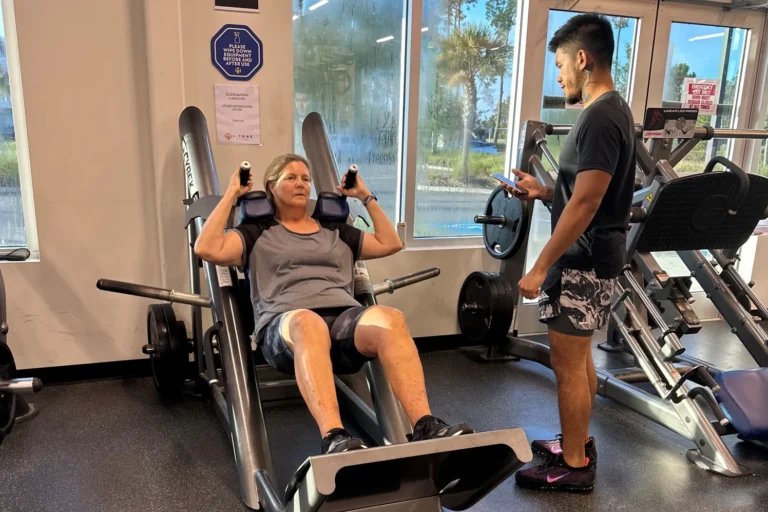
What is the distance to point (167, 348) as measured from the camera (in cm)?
251

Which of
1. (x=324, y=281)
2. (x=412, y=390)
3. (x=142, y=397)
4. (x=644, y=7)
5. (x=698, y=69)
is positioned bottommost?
(x=142, y=397)

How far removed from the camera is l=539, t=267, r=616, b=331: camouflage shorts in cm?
192

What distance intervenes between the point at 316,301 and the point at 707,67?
11.5 feet

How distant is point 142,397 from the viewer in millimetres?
2729

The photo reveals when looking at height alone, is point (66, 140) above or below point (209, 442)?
above

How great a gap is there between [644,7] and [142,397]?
3683 millimetres

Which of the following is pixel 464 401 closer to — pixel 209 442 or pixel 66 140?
pixel 209 442

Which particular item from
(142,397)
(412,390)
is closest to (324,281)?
(412,390)

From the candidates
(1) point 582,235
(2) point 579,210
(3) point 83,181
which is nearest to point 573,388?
(1) point 582,235

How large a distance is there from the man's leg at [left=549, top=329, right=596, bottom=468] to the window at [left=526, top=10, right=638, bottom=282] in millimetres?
1567

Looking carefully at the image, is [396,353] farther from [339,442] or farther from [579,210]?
[579,210]

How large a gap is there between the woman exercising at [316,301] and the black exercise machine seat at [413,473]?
0.09m

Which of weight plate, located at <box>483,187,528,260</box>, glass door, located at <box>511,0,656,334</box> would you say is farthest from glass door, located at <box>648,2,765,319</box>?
weight plate, located at <box>483,187,528,260</box>

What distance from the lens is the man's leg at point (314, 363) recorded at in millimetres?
1582
